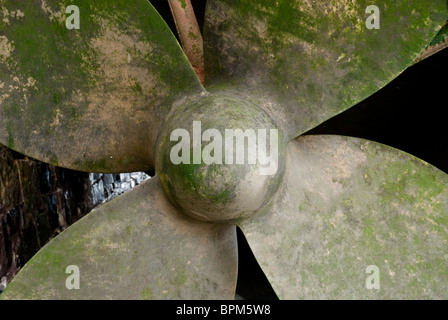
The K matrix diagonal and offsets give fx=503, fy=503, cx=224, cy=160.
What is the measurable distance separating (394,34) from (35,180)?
1588 millimetres

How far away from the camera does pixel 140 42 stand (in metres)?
1.36

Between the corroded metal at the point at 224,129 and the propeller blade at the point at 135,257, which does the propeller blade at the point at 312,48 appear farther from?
the propeller blade at the point at 135,257

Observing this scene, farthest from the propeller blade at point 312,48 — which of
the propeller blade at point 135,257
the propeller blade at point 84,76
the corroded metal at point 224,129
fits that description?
the propeller blade at point 135,257

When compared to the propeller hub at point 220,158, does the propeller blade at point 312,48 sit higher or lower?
higher

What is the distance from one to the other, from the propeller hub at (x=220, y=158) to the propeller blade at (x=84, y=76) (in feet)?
0.34

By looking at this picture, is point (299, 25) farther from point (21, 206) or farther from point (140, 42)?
point (21, 206)

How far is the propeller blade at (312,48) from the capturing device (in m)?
1.35

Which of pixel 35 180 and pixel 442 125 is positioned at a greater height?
pixel 442 125

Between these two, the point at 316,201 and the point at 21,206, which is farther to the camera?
the point at 21,206

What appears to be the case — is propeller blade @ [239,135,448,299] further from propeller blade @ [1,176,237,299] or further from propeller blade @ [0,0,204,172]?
propeller blade @ [0,0,204,172]

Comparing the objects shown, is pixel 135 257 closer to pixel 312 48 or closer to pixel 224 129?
pixel 224 129

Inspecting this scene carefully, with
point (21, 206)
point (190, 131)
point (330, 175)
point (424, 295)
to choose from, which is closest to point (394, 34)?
point (330, 175)

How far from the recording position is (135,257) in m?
1.40

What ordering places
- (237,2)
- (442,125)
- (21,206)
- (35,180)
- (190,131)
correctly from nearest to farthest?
(190,131), (237,2), (21,206), (35,180), (442,125)
